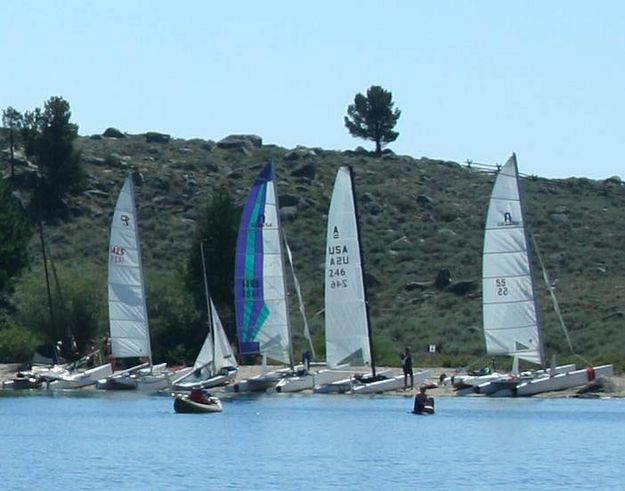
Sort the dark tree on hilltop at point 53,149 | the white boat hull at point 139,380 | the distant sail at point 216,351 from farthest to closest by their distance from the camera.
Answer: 1. the dark tree on hilltop at point 53,149
2. the white boat hull at point 139,380
3. the distant sail at point 216,351

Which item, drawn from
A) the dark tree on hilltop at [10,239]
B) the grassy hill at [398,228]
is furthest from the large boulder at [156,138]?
the dark tree on hilltop at [10,239]

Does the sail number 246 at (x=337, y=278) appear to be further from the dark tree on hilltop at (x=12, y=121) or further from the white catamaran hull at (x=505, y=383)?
the dark tree on hilltop at (x=12, y=121)

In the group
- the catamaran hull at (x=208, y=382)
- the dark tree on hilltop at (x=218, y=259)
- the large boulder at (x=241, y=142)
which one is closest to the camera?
the catamaran hull at (x=208, y=382)

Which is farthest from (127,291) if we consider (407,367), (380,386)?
(407,367)

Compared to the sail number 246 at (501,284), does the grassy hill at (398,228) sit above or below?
above

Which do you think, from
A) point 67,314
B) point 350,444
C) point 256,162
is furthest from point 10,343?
point 256,162

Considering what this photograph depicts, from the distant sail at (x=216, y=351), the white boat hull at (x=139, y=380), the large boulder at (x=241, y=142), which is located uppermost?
the large boulder at (x=241, y=142)

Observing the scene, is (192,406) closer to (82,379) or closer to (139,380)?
(139,380)

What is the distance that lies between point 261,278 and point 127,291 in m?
6.50

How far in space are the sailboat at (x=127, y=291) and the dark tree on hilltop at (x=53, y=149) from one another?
151ft

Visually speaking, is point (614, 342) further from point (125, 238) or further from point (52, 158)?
point (52, 158)

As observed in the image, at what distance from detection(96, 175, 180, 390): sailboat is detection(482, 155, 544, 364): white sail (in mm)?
14232

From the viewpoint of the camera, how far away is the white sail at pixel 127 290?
Result: 74938 millimetres

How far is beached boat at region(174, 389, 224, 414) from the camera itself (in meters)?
62.1
